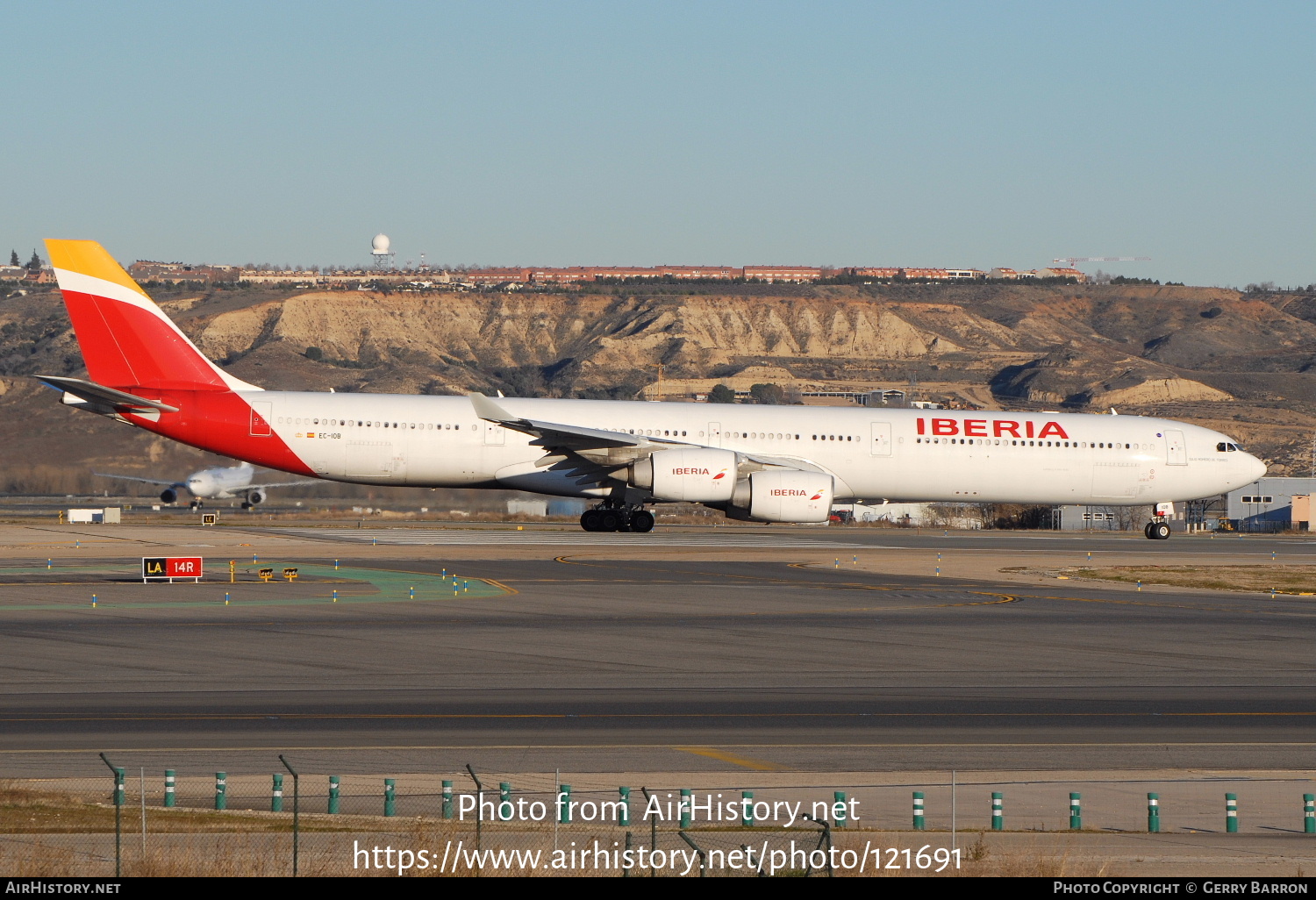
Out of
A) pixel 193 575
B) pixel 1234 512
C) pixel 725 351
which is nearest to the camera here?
pixel 193 575

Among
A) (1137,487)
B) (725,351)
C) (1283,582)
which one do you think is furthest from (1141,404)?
(1283,582)

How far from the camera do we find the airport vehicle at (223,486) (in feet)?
239

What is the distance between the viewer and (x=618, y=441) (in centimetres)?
4109

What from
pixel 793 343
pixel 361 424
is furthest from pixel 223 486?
pixel 793 343

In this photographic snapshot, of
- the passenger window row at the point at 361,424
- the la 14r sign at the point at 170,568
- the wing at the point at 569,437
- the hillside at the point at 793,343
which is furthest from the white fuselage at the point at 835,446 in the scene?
the hillside at the point at 793,343

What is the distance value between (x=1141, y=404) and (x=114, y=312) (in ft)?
355

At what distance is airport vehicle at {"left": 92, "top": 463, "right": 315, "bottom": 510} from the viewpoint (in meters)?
72.8

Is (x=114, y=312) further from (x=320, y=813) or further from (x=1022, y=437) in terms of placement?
(x=320, y=813)

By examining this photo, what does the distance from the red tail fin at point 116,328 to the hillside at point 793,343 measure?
7910 cm

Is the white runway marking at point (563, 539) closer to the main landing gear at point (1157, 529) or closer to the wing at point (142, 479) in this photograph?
the main landing gear at point (1157, 529)

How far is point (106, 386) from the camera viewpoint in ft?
135

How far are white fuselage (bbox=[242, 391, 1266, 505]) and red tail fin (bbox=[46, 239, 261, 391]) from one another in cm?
241

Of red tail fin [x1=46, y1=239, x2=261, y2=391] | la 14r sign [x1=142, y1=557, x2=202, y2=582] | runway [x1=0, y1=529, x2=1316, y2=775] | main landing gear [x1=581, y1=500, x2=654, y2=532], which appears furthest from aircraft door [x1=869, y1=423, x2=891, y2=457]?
la 14r sign [x1=142, y1=557, x2=202, y2=582]
